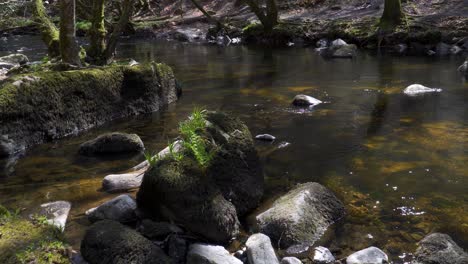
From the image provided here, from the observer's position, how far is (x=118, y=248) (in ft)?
13.2

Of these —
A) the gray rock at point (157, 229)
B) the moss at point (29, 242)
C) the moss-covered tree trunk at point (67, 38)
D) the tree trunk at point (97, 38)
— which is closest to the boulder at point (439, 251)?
the gray rock at point (157, 229)

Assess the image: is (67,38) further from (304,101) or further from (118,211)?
(118,211)

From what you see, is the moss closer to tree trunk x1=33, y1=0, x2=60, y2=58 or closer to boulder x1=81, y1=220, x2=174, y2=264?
boulder x1=81, y1=220, x2=174, y2=264

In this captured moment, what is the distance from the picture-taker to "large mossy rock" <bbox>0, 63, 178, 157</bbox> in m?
7.76

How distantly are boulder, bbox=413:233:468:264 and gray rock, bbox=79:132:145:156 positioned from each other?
14.6 ft

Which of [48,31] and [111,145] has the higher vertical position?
[48,31]

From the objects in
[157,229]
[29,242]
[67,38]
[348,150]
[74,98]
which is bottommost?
[348,150]

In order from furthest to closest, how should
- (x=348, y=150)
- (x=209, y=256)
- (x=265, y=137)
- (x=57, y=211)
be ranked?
(x=265, y=137) → (x=348, y=150) → (x=57, y=211) → (x=209, y=256)

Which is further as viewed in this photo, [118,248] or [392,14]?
[392,14]

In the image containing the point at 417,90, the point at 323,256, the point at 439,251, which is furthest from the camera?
the point at 417,90

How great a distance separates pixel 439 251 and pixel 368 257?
24.3 inches

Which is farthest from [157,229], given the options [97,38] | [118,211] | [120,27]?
[97,38]

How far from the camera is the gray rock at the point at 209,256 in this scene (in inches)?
163

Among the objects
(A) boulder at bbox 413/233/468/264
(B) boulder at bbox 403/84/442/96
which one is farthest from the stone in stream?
(B) boulder at bbox 403/84/442/96
